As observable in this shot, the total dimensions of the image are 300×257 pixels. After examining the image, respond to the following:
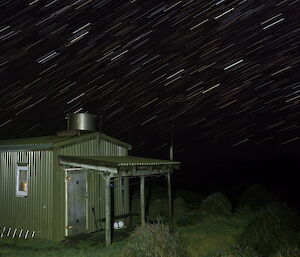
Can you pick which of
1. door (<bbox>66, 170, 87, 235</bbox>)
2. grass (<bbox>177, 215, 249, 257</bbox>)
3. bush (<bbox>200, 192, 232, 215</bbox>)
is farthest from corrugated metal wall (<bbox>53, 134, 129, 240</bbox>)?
bush (<bbox>200, 192, 232, 215</bbox>)

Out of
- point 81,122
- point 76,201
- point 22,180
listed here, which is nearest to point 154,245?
point 76,201

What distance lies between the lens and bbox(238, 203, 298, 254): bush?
1027cm

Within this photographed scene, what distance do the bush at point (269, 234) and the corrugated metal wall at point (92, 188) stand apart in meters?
6.56

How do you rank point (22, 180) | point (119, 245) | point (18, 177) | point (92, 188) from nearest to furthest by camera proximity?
point (119, 245)
point (22, 180)
point (18, 177)
point (92, 188)

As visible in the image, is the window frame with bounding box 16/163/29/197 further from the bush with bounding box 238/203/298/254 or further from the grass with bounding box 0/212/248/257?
the bush with bounding box 238/203/298/254

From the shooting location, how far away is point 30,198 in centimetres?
1349

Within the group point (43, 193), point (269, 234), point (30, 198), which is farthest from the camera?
point (30, 198)

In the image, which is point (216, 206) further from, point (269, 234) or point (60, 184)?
point (60, 184)

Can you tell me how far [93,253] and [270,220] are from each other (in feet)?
20.0

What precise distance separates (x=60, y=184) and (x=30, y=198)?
148 centimetres

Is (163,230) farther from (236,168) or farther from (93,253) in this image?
(236,168)

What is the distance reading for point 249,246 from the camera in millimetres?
10195

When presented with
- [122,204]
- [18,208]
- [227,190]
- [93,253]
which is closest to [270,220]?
[93,253]

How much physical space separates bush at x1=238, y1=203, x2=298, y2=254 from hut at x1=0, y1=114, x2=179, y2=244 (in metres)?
4.29
